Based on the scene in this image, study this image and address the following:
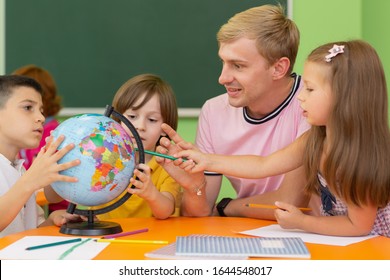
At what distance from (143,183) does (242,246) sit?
1.62 ft

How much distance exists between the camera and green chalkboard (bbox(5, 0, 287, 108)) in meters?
4.13

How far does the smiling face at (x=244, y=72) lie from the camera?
247 centimetres

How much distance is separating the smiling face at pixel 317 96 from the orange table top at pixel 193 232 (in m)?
0.41

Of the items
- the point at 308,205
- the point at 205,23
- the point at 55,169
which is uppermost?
the point at 205,23

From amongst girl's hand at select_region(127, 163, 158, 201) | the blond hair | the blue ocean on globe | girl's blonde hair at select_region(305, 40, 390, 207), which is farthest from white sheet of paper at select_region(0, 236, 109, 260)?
the blond hair

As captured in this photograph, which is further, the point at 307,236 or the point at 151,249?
the point at 307,236

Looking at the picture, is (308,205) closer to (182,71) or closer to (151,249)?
(151,249)

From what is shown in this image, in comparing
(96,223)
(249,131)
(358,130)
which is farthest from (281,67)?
(96,223)

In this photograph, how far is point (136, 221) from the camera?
85.1 inches

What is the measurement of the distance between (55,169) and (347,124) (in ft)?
2.94

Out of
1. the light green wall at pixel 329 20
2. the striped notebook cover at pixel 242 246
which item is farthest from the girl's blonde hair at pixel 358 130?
the light green wall at pixel 329 20

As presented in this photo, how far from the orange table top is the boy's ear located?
639mm

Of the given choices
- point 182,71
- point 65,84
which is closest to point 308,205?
point 182,71

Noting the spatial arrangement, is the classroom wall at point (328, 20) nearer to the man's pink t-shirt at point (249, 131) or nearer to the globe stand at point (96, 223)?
the man's pink t-shirt at point (249, 131)
